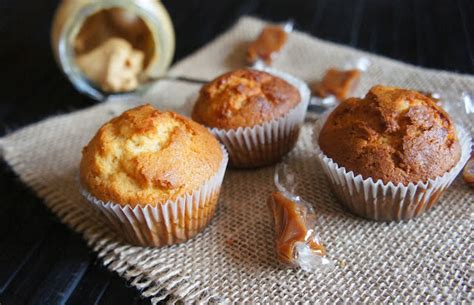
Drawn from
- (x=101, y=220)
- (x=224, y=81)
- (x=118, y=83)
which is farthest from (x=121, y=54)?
(x=101, y=220)

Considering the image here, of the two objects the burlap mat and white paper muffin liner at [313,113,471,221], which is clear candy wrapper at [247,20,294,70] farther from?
white paper muffin liner at [313,113,471,221]

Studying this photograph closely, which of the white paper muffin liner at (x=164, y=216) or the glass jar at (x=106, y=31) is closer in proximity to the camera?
the white paper muffin liner at (x=164, y=216)

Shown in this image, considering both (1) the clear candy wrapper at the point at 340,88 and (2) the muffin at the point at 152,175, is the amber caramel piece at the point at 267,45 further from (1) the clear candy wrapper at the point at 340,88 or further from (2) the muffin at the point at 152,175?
(2) the muffin at the point at 152,175

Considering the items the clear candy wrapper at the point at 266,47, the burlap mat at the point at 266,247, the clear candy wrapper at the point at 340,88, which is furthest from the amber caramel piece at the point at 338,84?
the clear candy wrapper at the point at 266,47

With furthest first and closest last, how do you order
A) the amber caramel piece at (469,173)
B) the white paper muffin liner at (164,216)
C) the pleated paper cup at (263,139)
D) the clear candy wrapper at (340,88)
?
the clear candy wrapper at (340,88) → the pleated paper cup at (263,139) → the amber caramel piece at (469,173) → the white paper muffin liner at (164,216)

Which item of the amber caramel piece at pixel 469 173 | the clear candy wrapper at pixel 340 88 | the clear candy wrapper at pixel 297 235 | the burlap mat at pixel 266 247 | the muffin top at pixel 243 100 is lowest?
the burlap mat at pixel 266 247

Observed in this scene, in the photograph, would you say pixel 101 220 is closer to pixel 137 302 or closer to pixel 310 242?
pixel 137 302

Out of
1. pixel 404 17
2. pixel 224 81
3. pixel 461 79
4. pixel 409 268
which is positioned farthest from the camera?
pixel 404 17
